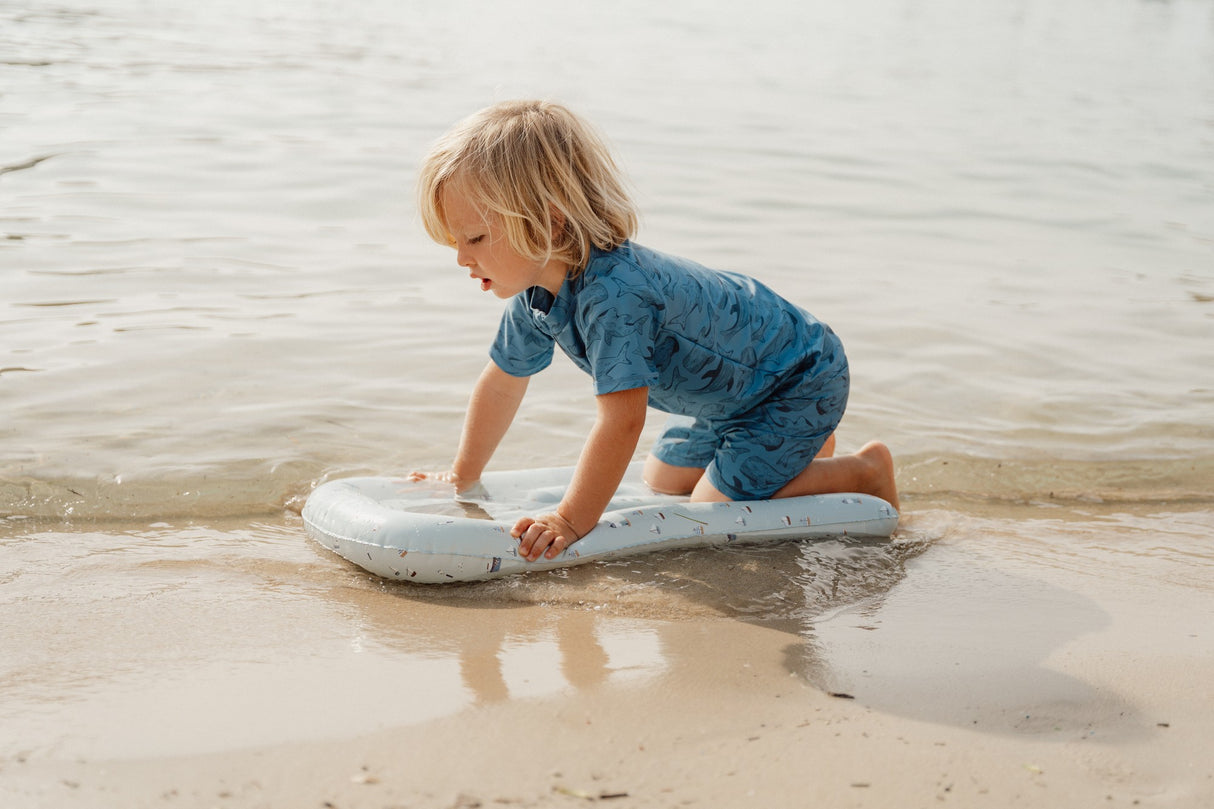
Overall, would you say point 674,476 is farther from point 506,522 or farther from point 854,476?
point 506,522

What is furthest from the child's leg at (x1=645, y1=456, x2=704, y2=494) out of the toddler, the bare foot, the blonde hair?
the blonde hair

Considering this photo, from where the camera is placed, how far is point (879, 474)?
147 inches

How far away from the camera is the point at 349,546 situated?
124 inches

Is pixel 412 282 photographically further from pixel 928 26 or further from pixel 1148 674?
pixel 928 26

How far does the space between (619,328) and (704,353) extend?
1.16ft

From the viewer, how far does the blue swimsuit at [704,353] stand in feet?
10.3

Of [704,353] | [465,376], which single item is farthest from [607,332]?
[465,376]

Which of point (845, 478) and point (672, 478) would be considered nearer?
point (845, 478)

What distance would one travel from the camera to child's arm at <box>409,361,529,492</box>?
3.67 metres

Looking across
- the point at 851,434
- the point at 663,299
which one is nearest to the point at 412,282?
the point at 851,434

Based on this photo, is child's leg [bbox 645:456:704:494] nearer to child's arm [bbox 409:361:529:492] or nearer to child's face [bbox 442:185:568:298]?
child's arm [bbox 409:361:529:492]

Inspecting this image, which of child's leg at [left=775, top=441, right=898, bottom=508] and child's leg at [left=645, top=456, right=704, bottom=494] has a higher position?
child's leg at [left=775, top=441, right=898, bottom=508]

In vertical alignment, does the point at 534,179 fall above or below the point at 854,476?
above

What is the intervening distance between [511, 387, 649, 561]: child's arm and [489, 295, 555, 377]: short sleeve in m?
0.50
